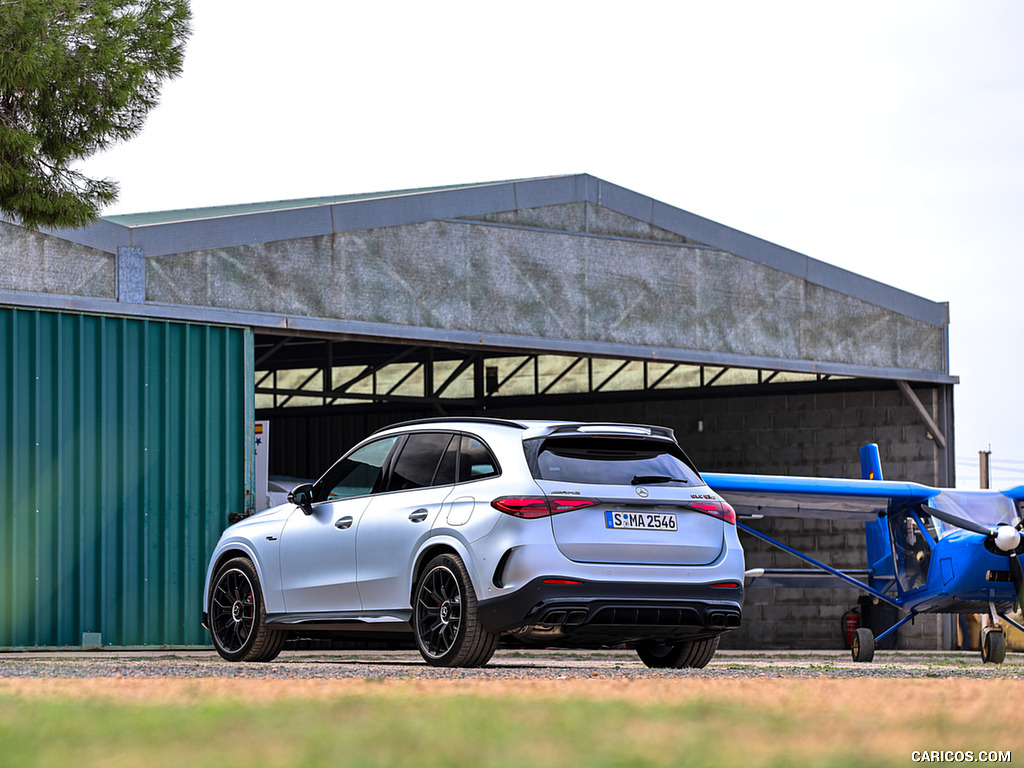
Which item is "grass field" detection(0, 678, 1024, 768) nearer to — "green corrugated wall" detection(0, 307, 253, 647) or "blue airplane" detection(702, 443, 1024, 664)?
"green corrugated wall" detection(0, 307, 253, 647)

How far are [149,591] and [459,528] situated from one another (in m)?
6.69

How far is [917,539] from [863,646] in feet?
5.50

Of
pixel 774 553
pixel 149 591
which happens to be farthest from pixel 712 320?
pixel 149 591

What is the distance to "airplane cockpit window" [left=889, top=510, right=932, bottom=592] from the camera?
50.6 feet

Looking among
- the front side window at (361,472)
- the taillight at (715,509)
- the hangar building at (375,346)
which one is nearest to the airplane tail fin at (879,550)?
the hangar building at (375,346)

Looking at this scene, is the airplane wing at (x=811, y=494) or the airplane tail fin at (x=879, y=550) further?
the airplane tail fin at (x=879, y=550)

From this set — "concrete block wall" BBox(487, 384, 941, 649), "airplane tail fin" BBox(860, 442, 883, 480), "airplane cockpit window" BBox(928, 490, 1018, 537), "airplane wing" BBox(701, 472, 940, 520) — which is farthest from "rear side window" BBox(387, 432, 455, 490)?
"concrete block wall" BBox(487, 384, 941, 649)

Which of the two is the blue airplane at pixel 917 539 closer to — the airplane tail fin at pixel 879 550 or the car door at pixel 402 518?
the airplane tail fin at pixel 879 550

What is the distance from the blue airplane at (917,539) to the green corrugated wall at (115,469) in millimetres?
5325

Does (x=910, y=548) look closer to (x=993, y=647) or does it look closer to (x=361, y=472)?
(x=993, y=647)

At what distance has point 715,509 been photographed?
844 centimetres

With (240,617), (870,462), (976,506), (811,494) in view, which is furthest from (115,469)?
(870,462)

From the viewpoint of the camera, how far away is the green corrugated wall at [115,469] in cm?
1304

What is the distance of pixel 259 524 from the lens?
9.90 metres
